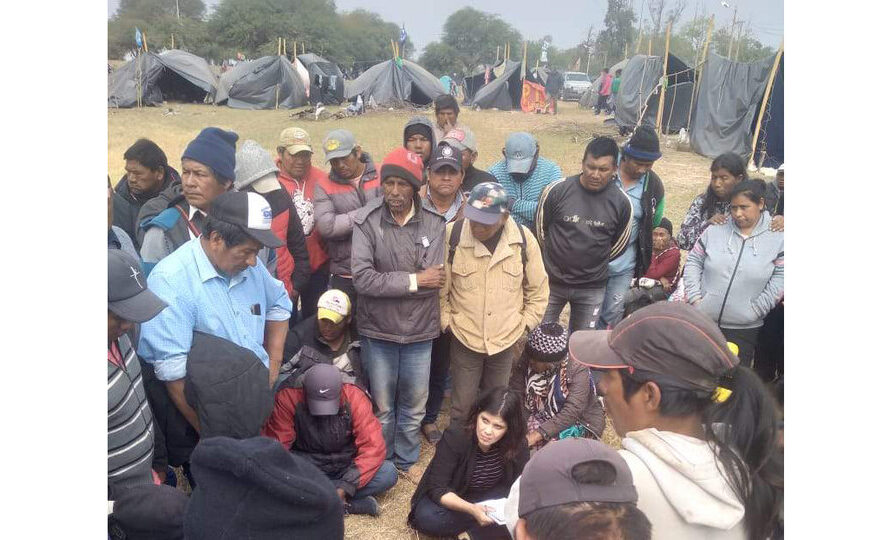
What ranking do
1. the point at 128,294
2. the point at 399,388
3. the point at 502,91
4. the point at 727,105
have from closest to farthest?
the point at 128,294
the point at 399,388
the point at 727,105
the point at 502,91

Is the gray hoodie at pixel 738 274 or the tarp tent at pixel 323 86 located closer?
the gray hoodie at pixel 738 274

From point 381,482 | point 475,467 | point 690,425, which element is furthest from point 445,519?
point 690,425

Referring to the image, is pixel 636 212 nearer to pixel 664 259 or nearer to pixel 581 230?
pixel 581 230

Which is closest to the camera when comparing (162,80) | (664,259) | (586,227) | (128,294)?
(128,294)

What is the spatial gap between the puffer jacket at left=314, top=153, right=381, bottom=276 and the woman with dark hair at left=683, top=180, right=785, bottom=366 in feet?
6.23

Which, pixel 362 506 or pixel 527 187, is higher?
pixel 527 187

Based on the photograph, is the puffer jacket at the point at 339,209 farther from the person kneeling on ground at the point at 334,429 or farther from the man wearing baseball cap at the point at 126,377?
the man wearing baseball cap at the point at 126,377

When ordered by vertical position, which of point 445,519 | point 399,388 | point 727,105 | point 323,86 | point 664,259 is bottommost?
point 445,519

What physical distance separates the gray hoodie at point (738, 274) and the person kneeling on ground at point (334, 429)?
74.7 inches

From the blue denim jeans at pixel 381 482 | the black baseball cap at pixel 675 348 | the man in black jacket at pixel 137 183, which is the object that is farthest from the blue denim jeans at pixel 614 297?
the man in black jacket at pixel 137 183

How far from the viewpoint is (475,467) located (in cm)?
277

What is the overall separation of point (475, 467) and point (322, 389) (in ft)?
2.59

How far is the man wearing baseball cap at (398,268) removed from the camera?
118 inches

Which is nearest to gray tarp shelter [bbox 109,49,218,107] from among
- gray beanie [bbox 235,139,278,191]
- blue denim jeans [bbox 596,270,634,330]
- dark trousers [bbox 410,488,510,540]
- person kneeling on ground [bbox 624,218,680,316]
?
gray beanie [bbox 235,139,278,191]
